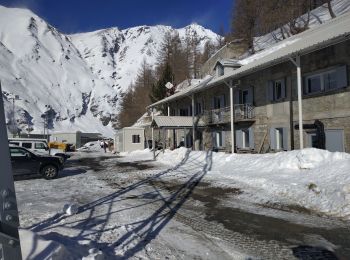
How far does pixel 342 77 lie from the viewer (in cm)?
1806

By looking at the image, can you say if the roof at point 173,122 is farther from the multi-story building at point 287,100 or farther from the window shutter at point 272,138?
the window shutter at point 272,138

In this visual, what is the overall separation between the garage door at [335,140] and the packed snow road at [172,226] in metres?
7.25

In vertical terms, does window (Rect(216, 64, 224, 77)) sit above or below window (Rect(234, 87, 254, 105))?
above

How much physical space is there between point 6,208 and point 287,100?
21235 mm

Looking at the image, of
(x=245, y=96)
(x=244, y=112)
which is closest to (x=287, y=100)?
(x=244, y=112)

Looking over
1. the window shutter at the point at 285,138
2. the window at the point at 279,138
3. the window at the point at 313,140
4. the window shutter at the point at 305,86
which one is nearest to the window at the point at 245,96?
the window at the point at 279,138

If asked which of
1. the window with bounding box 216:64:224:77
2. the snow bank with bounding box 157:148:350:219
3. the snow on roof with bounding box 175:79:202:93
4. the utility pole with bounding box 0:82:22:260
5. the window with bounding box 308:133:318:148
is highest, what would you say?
the snow on roof with bounding box 175:79:202:93

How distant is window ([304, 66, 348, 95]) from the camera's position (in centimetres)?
1808

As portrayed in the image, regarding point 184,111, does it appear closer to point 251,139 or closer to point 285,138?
point 251,139

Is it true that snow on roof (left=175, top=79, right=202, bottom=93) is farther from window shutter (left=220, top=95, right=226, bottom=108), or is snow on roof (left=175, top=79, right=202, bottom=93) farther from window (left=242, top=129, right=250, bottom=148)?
window (left=242, top=129, right=250, bottom=148)

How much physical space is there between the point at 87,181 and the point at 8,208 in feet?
50.3

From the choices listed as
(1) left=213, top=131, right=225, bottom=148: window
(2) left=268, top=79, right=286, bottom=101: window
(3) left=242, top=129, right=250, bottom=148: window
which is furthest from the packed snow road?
(1) left=213, top=131, right=225, bottom=148: window

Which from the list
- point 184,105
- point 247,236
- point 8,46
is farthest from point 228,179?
point 8,46

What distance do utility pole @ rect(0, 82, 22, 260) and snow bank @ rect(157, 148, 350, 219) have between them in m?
8.50
